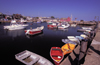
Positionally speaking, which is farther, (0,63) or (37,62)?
(0,63)

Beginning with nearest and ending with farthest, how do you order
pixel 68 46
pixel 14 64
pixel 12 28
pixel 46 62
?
1. pixel 46 62
2. pixel 14 64
3. pixel 68 46
4. pixel 12 28

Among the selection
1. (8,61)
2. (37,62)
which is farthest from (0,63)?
(37,62)

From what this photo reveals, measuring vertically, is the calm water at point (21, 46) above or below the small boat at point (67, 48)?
below

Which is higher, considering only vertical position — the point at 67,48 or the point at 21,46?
the point at 67,48

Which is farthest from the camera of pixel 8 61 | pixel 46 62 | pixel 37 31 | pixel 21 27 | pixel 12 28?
pixel 21 27

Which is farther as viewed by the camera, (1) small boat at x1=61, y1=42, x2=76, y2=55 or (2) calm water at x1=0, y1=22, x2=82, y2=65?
(2) calm water at x1=0, y1=22, x2=82, y2=65

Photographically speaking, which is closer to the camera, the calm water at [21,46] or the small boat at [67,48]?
the small boat at [67,48]

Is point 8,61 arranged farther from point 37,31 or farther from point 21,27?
point 21,27

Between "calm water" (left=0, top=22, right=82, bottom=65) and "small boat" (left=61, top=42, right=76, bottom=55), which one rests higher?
"small boat" (left=61, top=42, right=76, bottom=55)

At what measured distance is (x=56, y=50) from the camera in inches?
400

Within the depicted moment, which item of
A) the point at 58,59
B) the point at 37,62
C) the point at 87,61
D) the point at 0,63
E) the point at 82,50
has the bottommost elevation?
the point at 0,63

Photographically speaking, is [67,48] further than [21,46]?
No

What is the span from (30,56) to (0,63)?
460 centimetres

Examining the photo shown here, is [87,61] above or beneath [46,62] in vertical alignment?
above
